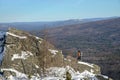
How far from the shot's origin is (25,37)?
33.1 meters

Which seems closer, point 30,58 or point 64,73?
point 64,73

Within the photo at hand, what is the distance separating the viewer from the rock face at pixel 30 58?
98.1 feet

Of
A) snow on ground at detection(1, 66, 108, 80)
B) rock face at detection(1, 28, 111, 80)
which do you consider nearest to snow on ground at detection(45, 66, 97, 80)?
snow on ground at detection(1, 66, 108, 80)

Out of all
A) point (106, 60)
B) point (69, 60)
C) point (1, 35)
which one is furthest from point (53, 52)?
point (106, 60)

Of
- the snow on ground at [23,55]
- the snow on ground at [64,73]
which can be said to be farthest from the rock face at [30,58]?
the snow on ground at [64,73]

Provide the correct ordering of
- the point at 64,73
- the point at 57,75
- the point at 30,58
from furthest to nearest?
the point at 30,58
the point at 64,73
the point at 57,75

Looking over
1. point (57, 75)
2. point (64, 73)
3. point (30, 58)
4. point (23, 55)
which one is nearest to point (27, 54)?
point (23, 55)

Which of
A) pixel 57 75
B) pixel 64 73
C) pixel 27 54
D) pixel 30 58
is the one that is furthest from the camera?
pixel 27 54

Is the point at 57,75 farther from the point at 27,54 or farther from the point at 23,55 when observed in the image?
the point at 23,55

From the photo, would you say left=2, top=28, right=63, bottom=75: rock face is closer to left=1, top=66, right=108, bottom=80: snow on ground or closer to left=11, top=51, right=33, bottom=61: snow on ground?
left=11, top=51, right=33, bottom=61: snow on ground

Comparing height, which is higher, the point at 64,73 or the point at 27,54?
the point at 27,54

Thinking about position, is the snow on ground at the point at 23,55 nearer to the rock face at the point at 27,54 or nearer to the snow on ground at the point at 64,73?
the rock face at the point at 27,54

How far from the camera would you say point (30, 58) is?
3109cm

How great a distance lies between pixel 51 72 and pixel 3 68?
5.06 m
